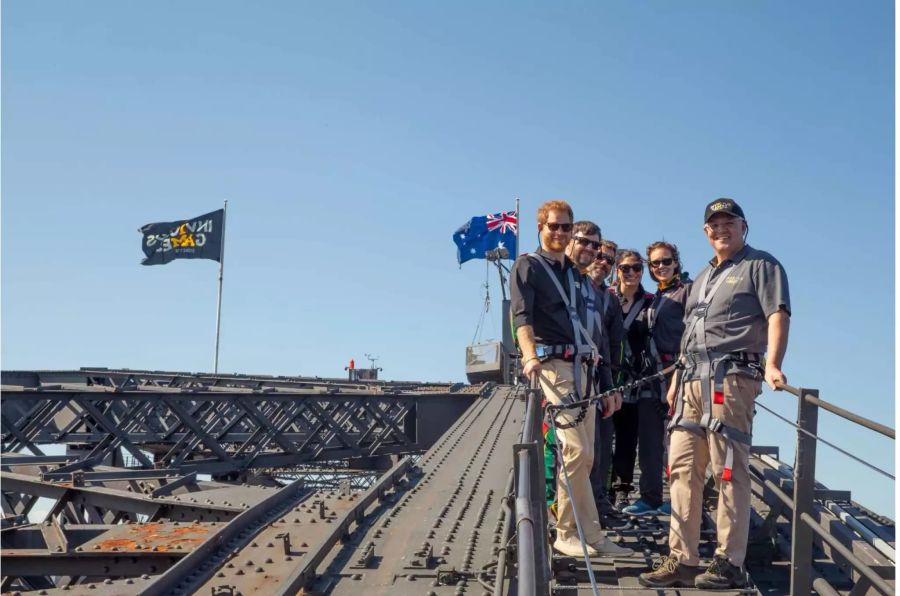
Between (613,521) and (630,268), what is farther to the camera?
(630,268)

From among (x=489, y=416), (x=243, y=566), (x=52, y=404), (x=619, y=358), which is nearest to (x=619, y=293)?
(x=619, y=358)

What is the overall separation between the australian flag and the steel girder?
736 cm

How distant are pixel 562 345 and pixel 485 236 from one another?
1995cm

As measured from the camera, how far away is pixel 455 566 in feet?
16.5

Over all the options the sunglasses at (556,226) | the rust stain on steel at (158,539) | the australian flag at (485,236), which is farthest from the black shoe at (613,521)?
the australian flag at (485,236)

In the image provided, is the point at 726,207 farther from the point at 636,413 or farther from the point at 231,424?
the point at 231,424

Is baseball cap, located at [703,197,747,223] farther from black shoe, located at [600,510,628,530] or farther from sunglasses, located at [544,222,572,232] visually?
black shoe, located at [600,510,628,530]

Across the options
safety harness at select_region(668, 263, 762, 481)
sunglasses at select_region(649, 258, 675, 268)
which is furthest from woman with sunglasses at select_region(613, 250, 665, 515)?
safety harness at select_region(668, 263, 762, 481)

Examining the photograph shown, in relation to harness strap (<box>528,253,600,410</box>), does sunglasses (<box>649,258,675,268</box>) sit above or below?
above

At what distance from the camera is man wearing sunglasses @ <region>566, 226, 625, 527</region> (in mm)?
6516

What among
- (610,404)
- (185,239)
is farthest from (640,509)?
(185,239)

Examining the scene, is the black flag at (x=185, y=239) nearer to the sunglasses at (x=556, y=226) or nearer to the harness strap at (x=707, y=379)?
the sunglasses at (x=556, y=226)

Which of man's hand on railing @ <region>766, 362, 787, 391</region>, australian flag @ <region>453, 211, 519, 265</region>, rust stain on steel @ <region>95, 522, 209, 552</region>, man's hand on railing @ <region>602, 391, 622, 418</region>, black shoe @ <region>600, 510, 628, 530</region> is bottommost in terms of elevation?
rust stain on steel @ <region>95, 522, 209, 552</region>

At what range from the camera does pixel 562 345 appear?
599 centimetres
